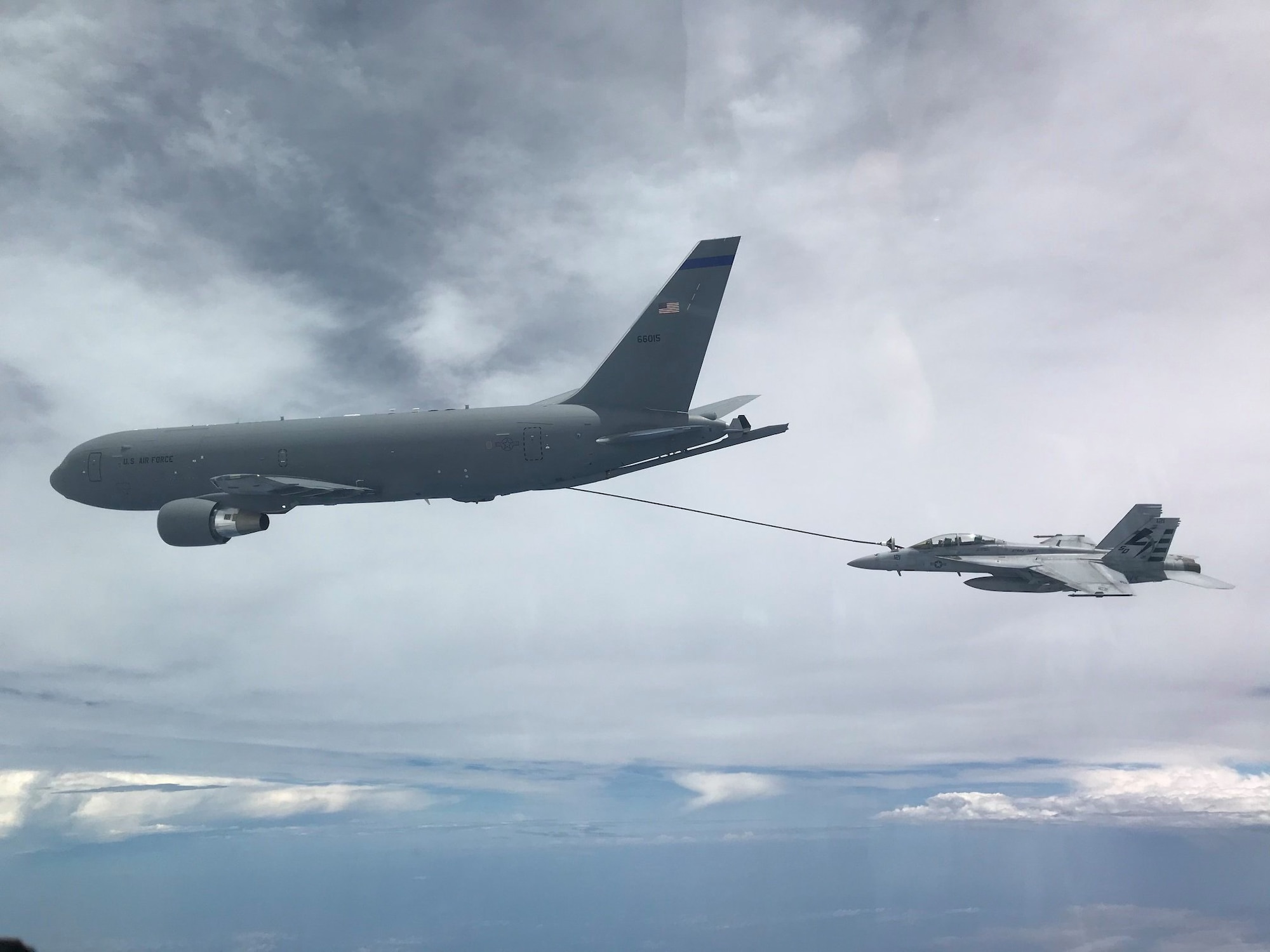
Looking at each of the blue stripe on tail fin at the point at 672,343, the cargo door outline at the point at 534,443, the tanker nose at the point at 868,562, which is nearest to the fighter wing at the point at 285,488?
the cargo door outline at the point at 534,443

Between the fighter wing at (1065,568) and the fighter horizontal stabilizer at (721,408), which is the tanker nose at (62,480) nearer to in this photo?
the fighter horizontal stabilizer at (721,408)

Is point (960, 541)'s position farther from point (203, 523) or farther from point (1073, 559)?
point (203, 523)

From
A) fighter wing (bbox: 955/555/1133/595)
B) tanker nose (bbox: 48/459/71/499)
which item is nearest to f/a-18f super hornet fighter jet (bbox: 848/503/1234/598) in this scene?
fighter wing (bbox: 955/555/1133/595)

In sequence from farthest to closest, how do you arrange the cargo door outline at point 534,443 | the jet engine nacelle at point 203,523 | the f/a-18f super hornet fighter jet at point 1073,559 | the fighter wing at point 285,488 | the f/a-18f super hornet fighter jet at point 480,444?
the f/a-18f super hornet fighter jet at point 1073,559 → the jet engine nacelle at point 203,523 → the fighter wing at point 285,488 → the cargo door outline at point 534,443 → the f/a-18f super hornet fighter jet at point 480,444

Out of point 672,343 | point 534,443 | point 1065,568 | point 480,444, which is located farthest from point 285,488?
point 1065,568

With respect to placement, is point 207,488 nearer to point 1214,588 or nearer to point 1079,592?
point 1079,592

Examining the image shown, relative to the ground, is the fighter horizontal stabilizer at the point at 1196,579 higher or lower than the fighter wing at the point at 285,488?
lower
